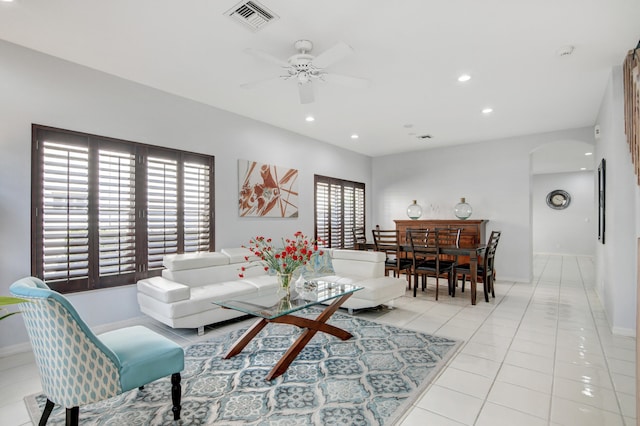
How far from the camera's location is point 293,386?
238cm

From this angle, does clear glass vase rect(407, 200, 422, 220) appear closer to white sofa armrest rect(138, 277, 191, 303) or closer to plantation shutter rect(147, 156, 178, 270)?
plantation shutter rect(147, 156, 178, 270)

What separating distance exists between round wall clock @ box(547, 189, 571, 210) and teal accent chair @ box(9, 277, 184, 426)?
1233cm

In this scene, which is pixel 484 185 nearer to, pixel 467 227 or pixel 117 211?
pixel 467 227

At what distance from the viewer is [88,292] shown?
134 inches

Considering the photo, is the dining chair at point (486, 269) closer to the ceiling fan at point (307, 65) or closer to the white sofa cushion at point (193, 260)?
the ceiling fan at point (307, 65)

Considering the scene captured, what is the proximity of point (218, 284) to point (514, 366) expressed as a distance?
3268 mm

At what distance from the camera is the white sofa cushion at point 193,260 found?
3.79 meters

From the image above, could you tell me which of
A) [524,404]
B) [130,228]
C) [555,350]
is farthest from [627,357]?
[130,228]

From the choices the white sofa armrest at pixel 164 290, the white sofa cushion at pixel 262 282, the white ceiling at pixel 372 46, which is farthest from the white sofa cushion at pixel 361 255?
the white sofa armrest at pixel 164 290

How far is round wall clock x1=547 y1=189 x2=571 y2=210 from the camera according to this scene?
1030 cm

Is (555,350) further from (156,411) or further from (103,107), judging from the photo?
(103,107)

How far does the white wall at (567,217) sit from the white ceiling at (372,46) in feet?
22.9

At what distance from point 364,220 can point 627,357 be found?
17.6ft

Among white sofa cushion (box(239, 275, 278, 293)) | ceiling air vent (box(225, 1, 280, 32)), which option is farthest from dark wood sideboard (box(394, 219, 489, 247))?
ceiling air vent (box(225, 1, 280, 32))
